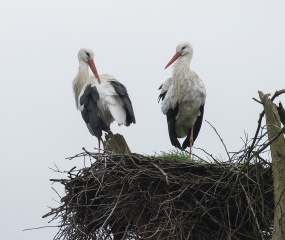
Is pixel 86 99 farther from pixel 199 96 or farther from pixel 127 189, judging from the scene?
pixel 127 189

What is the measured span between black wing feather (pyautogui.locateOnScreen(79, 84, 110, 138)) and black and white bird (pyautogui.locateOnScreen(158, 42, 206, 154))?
980 millimetres

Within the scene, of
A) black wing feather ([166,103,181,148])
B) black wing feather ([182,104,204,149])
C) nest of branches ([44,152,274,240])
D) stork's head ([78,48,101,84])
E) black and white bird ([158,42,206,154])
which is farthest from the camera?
stork's head ([78,48,101,84])

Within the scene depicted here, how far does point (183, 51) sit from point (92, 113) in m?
1.58

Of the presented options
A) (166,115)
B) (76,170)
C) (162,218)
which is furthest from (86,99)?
(162,218)

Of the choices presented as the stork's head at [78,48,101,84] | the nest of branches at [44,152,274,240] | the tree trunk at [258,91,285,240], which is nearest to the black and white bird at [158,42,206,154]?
the stork's head at [78,48,101,84]

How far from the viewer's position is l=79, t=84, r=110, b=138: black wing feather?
310 inches

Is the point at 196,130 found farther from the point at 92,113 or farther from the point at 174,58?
the point at 92,113

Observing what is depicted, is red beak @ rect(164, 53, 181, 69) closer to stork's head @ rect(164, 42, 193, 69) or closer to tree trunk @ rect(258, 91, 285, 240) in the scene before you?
stork's head @ rect(164, 42, 193, 69)

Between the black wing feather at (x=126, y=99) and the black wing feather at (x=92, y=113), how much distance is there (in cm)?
24

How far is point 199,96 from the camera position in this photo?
27.8 feet

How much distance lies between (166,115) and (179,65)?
0.64 metres

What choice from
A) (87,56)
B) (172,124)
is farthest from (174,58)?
(87,56)

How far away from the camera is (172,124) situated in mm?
8781

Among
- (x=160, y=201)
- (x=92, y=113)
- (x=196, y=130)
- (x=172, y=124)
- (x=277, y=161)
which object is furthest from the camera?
(x=196, y=130)
